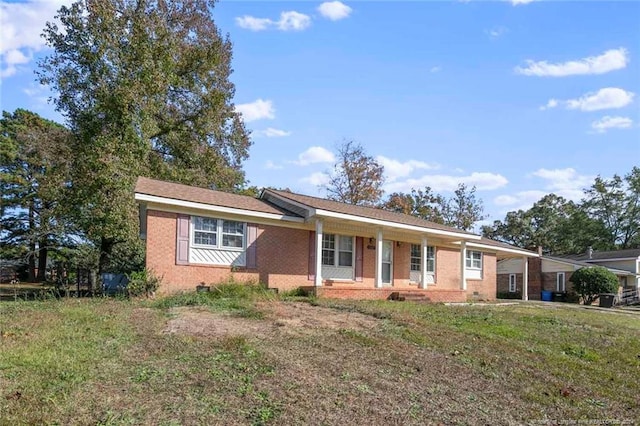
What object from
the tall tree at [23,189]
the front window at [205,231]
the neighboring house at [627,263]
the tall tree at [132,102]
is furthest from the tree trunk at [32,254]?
the neighboring house at [627,263]

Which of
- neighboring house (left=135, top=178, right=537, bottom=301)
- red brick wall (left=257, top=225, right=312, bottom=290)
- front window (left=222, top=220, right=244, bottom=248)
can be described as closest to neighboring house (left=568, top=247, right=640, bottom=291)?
neighboring house (left=135, top=178, right=537, bottom=301)

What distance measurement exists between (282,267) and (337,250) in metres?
2.77

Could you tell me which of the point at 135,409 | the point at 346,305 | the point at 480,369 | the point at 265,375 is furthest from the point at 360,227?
the point at 135,409

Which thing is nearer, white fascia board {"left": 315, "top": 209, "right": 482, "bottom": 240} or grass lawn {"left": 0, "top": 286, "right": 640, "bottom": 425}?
grass lawn {"left": 0, "top": 286, "right": 640, "bottom": 425}

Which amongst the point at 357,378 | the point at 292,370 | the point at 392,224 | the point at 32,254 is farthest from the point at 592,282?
the point at 32,254

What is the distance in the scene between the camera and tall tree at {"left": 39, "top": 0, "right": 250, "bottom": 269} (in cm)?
1994

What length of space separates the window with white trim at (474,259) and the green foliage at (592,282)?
395 inches

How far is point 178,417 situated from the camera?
14.5 feet

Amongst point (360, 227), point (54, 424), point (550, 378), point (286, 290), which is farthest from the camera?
point (360, 227)

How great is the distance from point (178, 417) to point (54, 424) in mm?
998

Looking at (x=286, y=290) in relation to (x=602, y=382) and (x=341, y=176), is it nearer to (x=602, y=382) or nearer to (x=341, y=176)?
(x=602, y=382)

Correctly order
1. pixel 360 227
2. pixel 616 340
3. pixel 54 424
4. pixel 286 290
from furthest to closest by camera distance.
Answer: pixel 360 227
pixel 286 290
pixel 616 340
pixel 54 424

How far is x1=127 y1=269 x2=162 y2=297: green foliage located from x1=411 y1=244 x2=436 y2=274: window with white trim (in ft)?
37.9

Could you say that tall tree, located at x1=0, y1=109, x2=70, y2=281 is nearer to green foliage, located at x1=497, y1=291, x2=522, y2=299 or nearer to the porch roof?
the porch roof
